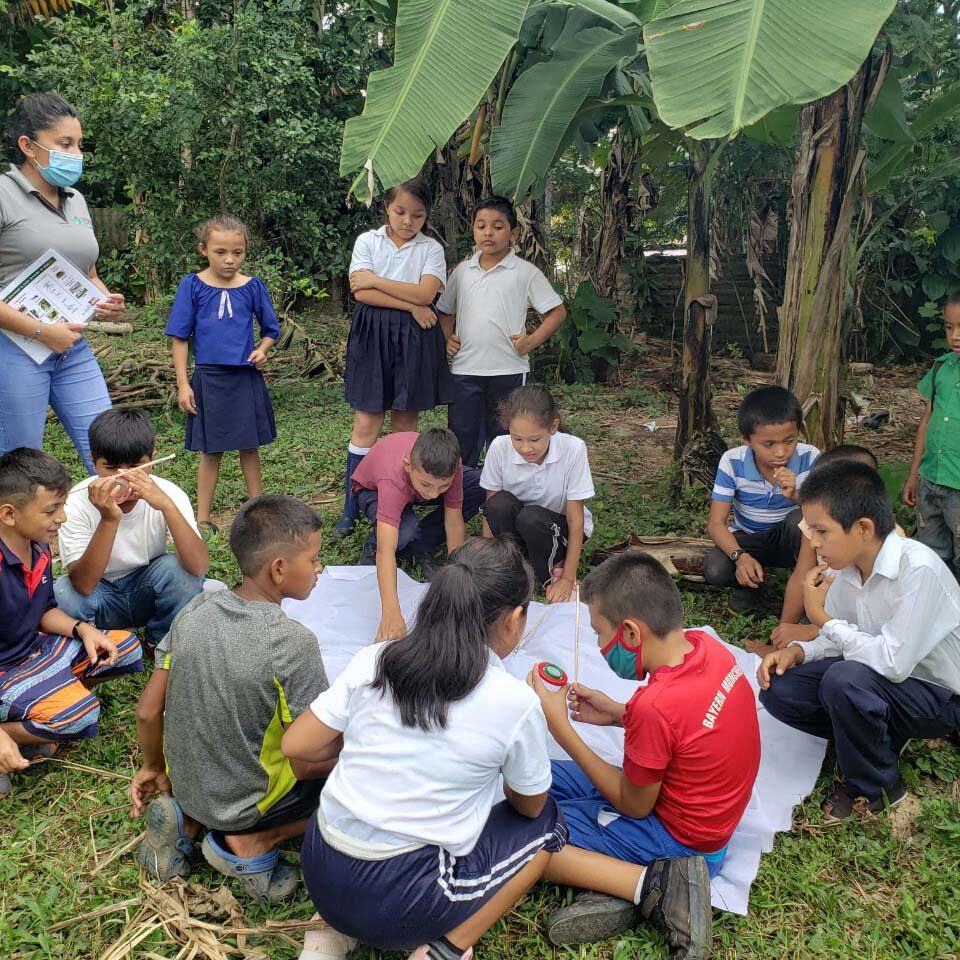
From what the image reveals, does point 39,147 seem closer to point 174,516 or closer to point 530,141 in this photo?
point 174,516

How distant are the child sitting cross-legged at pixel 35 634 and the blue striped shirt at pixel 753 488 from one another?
7.18 feet

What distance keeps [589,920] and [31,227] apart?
278 centimetres

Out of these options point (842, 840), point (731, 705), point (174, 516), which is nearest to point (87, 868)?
point (174, 516)

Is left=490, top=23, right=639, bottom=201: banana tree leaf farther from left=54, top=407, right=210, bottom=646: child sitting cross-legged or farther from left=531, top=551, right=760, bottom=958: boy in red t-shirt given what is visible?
left=531, top=551, right=760, bottom=958: boy in red t-shirt

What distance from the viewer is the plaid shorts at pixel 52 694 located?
236cm

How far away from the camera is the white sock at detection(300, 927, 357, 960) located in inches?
70.2

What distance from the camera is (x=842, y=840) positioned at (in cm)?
220

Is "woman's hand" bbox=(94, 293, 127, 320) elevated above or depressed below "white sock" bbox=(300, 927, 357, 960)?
above

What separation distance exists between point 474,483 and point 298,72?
3876 millimetres

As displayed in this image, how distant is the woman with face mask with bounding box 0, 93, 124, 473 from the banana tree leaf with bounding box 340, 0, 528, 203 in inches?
41.8

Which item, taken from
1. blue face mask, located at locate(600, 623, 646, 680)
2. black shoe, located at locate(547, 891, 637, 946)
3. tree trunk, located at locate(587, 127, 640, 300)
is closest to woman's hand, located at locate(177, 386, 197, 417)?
blue face mask, located at locate(600, 623, 646, 680)

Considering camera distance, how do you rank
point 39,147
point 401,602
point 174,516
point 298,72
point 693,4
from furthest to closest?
point 298,72 → point 401,602 → point 39,147 → point 174,516 → point 693,4

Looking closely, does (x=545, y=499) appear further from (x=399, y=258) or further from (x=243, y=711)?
(x=243, y=711)

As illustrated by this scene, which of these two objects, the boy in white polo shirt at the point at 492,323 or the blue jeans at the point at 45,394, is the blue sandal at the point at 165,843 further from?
the boy in white polo shirt at the point at 492,323
